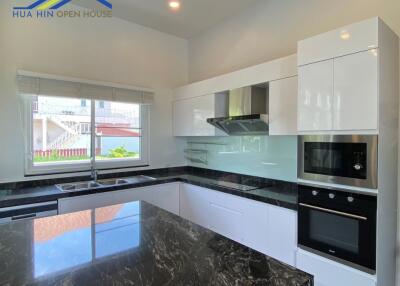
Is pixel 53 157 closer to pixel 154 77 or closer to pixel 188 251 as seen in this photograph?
pixel 154 77

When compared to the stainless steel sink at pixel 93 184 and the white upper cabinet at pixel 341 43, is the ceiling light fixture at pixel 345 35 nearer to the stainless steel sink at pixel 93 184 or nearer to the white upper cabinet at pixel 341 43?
the white upper cabinet at pixel 341 43

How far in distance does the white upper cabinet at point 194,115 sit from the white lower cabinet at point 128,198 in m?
0.75

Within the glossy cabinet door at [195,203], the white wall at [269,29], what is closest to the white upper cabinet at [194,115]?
the white wall at [269,29]

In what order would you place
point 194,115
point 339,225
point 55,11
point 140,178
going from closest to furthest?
1. point 339,225
2. point 55,11
3. point 140,178
4. point 194,115

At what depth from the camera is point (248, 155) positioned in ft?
9.75

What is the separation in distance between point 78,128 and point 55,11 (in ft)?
4.18

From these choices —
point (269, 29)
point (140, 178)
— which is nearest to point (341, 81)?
point (269, 29)

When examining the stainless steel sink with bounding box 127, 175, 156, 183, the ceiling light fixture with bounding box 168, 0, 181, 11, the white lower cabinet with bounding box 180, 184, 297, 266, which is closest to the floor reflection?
the white lower cabinet with bounding box 180, 184, 297, 266

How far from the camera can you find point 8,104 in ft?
8.11

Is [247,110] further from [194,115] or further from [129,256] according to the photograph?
[129,256]

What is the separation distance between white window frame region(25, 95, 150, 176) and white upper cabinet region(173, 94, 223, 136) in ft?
Result: 1.35

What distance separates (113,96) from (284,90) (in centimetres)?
197

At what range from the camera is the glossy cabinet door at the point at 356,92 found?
1512 mm

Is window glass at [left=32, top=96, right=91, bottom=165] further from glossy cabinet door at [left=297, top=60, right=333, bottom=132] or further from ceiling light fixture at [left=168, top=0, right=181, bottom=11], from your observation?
glossy cabinet door at [left=297, top=60, right=333, bottom=132]
